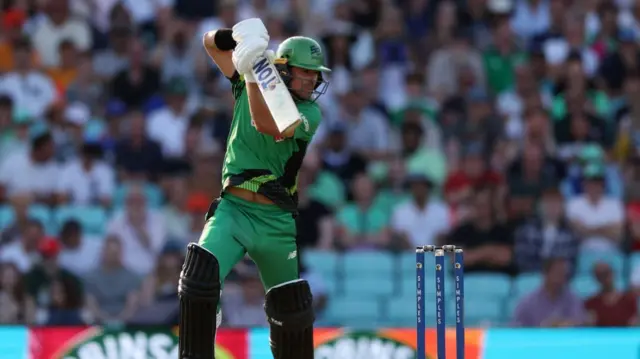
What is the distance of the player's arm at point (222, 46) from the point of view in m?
6.77

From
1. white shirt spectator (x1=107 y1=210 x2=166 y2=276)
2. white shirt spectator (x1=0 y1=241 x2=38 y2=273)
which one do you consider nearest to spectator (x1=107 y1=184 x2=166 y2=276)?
white shirt spectator (x1=107 y1=210 x2=166 y2=276)

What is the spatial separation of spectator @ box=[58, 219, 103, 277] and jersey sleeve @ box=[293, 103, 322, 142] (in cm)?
492

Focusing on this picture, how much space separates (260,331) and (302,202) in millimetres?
3452

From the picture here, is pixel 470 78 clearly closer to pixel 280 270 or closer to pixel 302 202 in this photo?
pixel 302 202

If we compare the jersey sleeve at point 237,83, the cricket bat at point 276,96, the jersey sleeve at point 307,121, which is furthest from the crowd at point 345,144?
the cricket bat at point 276,96

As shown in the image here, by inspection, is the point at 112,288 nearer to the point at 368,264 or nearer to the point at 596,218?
the point at 368,264

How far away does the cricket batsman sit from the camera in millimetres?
6488

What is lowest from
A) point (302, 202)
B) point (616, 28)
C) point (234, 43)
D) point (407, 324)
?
point (407, 324)

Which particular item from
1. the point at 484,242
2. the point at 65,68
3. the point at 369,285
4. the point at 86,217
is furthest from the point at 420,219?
the point at 65,68

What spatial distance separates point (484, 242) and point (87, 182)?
3265 millimetres

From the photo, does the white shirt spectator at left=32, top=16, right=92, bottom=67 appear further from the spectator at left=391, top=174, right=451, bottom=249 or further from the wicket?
the wicket

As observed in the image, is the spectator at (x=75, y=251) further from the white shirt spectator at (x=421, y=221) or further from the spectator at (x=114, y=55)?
the white shirt spectator at (x=421, y=221)

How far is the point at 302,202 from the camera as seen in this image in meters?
11.4

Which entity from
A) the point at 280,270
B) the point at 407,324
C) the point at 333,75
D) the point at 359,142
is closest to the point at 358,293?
the point at 407,324
